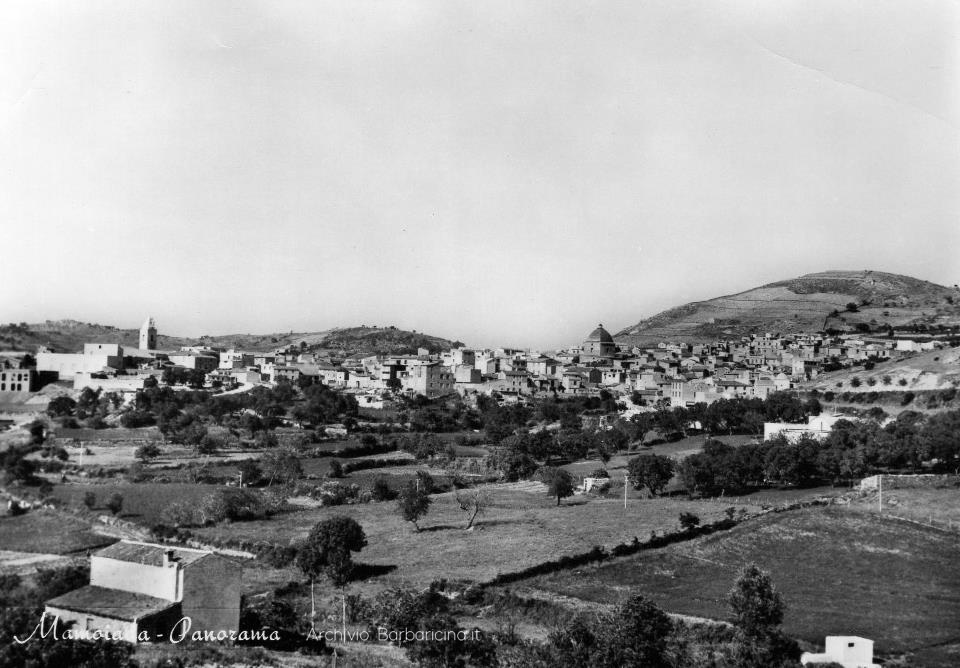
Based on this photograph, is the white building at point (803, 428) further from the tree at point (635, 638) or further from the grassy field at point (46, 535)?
the grassy field at point (46, 535)

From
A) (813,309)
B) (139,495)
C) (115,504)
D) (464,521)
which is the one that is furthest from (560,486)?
(813,309)

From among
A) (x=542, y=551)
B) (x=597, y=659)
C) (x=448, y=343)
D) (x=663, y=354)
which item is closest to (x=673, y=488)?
(x=542, y=551)

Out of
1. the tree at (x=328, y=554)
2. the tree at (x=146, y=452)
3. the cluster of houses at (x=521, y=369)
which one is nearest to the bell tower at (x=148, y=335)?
the cluster of houses at (x=521, y=369)

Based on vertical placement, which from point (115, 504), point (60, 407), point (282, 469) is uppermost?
point (60, 407)

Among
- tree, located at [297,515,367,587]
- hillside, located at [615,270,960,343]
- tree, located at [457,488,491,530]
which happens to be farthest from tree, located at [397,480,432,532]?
hillside, located at [615,270,960,343]

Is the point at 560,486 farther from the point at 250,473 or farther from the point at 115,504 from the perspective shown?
the point at 115,504

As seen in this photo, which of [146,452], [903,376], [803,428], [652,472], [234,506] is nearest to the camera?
[234,506]
